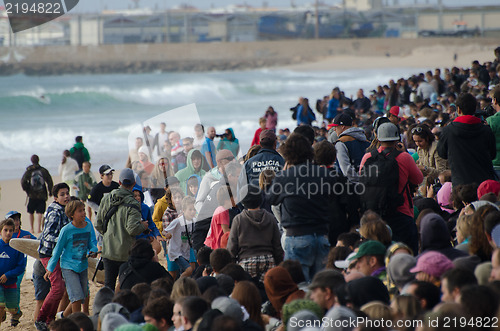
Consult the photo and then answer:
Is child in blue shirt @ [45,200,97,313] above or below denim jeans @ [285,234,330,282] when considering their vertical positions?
below

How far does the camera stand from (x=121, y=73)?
3698 inches

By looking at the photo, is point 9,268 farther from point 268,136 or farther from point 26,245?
point 268,136

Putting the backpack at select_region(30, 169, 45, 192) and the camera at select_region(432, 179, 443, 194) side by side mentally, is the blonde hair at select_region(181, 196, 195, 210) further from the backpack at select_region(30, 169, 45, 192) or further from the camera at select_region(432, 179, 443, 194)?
the backpack at select_region(30, 169, 45, 192)

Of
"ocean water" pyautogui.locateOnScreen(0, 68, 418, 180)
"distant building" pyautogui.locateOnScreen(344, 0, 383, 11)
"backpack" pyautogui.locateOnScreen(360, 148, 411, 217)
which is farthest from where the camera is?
"distant building" pyautogui.locateOnScreen(344, 0, 383, 11)

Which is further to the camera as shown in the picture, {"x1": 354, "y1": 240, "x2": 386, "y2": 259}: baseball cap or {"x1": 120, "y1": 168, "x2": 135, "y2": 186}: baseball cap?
{"x1": 120, "y1": 168, "x2": 135, "y2": 186}: baseball cap

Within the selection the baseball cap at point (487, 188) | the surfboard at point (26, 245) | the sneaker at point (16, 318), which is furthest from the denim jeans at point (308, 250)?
the sneaker at point (16, 318)

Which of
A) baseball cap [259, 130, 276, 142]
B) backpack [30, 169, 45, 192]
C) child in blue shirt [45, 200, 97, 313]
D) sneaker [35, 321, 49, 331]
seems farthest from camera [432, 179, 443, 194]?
backpack [30, 169, 45, 192]

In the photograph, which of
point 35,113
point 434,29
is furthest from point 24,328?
point 434,29

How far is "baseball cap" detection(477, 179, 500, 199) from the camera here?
605cm

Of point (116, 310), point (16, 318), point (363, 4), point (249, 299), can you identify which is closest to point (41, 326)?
point (16, 318)

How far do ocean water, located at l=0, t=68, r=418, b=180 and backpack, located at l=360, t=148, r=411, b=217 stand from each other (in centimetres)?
339

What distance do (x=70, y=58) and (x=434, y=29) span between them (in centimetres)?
5222

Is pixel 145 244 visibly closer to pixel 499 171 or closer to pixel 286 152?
pixel 286 152

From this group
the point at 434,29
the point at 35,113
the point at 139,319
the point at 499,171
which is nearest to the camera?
the point at 139,319
